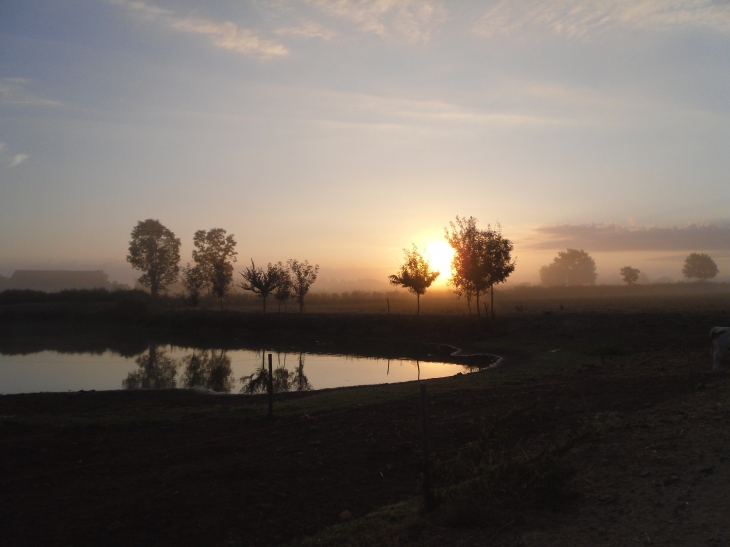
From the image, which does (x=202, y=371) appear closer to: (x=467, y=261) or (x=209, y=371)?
(x=209, y=371)

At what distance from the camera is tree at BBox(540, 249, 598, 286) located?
563 ft

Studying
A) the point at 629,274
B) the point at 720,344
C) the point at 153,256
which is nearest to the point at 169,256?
the point at 153,256

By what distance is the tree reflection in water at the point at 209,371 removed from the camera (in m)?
19.5

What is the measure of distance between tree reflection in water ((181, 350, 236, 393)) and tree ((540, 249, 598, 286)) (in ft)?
523

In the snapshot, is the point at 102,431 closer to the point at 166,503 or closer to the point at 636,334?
the point at 166,503

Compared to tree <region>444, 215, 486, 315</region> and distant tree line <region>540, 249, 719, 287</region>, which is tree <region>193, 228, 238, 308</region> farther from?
distant tree line <region>540, 249, 719, 287</region>

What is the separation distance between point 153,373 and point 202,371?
215 cm

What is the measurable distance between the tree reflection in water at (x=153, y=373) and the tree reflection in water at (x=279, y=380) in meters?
3.02

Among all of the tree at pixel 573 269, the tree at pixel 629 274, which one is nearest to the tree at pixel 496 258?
the tree at pixel 629 274

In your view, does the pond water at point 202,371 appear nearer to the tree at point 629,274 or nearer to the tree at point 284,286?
the tree at point 284,286

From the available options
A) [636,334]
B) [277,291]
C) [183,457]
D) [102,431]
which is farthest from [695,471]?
[277,291]

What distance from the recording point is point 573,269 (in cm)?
17388

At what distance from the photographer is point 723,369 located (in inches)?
562

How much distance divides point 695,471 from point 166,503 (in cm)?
652
